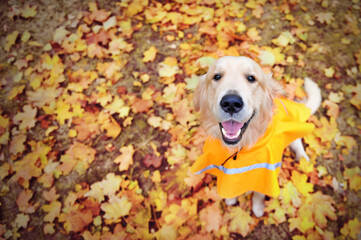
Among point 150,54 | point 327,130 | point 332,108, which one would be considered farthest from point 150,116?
point 332,108

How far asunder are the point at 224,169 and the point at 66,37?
12.5 feet

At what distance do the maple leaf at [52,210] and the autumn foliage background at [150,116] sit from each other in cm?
1

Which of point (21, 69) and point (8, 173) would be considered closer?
point (8, 173)

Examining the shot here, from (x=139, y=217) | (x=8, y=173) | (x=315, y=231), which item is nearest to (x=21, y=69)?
(x=8, y=173)

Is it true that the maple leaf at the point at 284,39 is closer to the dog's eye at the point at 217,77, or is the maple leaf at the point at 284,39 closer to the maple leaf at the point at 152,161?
the dog's eye at the point at 217,77

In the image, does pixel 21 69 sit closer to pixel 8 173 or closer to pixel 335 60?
pixel 8 173

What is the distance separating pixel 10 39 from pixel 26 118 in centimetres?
178

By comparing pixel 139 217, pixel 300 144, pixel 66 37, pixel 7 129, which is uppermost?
pixel 66 37

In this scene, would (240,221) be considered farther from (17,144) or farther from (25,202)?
(17,144)

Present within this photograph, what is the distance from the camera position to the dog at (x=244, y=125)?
5.98 ft

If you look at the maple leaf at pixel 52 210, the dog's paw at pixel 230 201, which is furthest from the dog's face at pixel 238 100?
the maple leaf at pixel 52 210

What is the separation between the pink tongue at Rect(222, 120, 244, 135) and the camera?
1.91 m

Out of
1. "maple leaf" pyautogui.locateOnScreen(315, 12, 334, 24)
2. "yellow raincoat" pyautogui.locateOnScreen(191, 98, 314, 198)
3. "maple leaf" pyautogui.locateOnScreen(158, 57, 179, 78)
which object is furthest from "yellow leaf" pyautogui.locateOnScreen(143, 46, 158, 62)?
"maple leaf" pyautogui.locateOnScreen(315, 12, 334, 24)

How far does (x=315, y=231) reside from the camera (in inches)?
100
